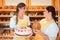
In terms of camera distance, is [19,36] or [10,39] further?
[10,39]

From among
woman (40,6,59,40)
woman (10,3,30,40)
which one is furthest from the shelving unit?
woman (40,6,59,40)

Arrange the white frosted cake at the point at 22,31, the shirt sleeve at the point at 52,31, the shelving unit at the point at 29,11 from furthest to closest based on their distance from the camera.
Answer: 1. the shelving unit at the point at 29,11
2. the white frosted cake at the point at 22,31
3. the shirt sleeve at the point at 52,31

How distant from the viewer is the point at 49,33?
198 cm

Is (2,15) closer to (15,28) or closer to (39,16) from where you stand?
(39,16)

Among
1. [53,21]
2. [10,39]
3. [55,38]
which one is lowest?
[10,39]

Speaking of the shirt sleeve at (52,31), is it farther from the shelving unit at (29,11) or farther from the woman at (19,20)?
the shelving unit at (29,11)

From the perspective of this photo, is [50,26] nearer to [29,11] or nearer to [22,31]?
[22,31]

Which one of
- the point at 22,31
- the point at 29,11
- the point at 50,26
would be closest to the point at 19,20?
the point at 22,31

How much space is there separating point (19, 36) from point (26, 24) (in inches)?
7.3

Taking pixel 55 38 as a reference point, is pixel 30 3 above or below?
above

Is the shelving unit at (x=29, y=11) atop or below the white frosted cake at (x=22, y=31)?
atop

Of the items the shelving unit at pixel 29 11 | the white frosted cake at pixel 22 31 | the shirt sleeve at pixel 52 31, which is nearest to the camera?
the shirt sleeve at pixel 52 31

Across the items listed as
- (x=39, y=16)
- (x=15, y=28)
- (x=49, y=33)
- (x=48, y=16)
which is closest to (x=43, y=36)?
(x=49, y=33)

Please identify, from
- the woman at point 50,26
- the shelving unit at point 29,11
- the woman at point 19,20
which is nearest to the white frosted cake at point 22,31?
the woman at point 19,20
